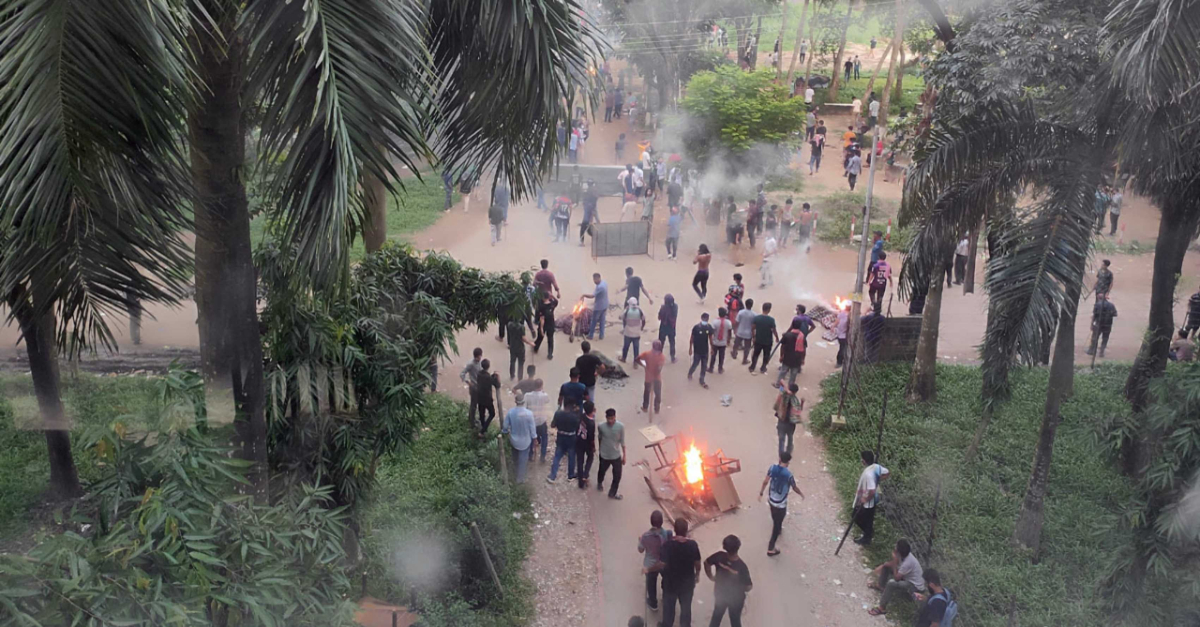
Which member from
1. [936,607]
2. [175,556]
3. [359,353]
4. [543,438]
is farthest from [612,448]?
[175,556]

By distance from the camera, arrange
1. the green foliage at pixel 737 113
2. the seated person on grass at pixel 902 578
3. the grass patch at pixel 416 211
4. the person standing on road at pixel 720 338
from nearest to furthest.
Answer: the seated person on grass at pixel 902 578
the person standing on road at pixel 720 338
the grass patch at pixel 416 211
the green foliage at pixel 737 113

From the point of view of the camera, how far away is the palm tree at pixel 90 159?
378 cm

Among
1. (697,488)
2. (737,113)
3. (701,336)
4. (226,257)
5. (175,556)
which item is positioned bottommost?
(697,488)

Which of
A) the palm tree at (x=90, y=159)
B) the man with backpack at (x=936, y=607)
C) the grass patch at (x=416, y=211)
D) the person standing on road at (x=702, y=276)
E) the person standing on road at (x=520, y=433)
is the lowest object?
the man with backpack at (x=936, y=607)

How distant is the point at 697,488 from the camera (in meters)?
11.1

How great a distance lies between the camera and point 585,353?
41.9 feet

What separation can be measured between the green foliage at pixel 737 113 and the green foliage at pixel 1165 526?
15836 mm

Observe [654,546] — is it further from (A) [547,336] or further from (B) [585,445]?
(A) [547,336]

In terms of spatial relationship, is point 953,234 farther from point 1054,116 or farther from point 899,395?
point 899,395

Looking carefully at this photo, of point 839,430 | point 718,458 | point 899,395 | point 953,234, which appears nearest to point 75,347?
point 718,458

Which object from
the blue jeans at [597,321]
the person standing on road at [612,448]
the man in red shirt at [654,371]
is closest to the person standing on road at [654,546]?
the person standing on road at [612,448]

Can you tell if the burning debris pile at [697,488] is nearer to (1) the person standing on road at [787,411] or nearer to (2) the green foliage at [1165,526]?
(1) the person standing on road at [787,411]

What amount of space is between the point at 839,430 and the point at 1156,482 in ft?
17.7

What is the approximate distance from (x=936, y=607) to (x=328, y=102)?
6645 millimetres
